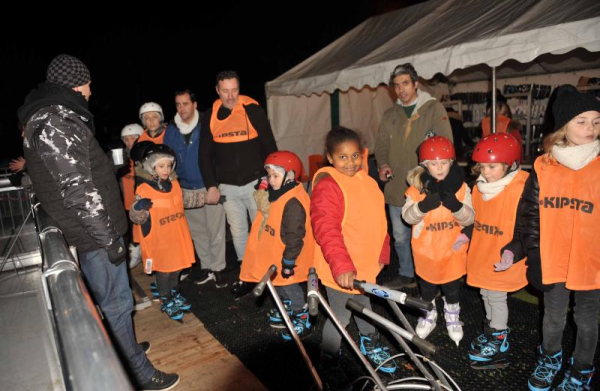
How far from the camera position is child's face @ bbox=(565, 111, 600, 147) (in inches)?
101

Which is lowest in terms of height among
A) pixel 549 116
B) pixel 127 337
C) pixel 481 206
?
pixel 127 337

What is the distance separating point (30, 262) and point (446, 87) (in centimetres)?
997

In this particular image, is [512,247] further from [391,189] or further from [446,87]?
[446,87]

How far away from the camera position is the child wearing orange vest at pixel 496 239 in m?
3.05

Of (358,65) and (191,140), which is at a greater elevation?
(358,65)

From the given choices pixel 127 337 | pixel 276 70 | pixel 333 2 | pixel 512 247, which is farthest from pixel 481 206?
pixel 333 2

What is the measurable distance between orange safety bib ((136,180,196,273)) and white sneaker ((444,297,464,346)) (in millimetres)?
2605

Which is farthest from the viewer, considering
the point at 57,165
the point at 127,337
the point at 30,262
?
the point at 30,262

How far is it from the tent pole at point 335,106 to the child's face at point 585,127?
289 inches

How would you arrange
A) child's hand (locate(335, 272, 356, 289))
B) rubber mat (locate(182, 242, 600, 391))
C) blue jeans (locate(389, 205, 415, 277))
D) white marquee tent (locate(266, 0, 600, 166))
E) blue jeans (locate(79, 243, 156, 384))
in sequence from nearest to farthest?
child's hand (locate(335, 272, 356, 289)), blue jeans (locate(79, 243, 156, 384)), rubber mat (locate(182, 242, 600, 391)), white marquee tent (locate(266, 0, 600, 166)), blue jeans (locate(389, 205, 415, 277))

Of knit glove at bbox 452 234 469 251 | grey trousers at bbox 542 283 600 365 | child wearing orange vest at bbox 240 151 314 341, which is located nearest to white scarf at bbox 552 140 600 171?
grey trousers at bbox 542 283 600 365

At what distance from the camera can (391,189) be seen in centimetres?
454

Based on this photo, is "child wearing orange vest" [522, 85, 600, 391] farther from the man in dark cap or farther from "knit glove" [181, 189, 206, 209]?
"knit glove" [181, 189, 206, 209]

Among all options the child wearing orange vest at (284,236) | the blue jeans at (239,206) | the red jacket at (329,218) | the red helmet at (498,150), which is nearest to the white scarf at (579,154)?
the red helmet at (498,150)
